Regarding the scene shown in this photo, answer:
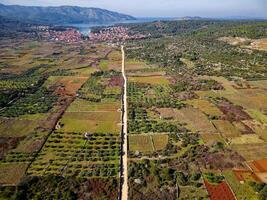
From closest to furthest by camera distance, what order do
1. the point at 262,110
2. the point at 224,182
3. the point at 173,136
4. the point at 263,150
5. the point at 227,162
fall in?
the point at 224,182 < the point at 227,162 < the point at 263,150 < the point at 173,136 < the point at 262,110

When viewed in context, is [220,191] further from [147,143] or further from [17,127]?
[17,127]

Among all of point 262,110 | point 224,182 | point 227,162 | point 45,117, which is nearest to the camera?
point 224,182

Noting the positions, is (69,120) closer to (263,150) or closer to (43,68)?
(263,150)

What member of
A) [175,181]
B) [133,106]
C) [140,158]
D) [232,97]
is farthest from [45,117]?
[232,97]

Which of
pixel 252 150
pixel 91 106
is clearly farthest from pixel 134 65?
pixel 252 150

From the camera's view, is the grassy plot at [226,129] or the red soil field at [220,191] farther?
the grassy plot at [226,129]

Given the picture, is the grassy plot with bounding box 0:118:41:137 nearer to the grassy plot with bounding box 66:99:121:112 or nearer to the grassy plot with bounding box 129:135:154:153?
the grassy plot with bounding box 66:99:121:112

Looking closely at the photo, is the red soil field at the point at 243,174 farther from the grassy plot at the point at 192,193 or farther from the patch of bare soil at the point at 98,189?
Answer: the patch of bare soil at the point at 98,189

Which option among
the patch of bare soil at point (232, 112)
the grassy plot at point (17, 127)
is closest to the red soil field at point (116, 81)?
the patch of bare soil at point (232, 112)
